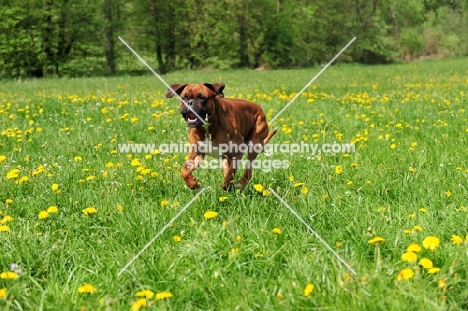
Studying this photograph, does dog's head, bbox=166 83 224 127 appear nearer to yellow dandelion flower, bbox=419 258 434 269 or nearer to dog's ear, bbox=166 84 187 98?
dog's ear, bbox=166 84 187 98

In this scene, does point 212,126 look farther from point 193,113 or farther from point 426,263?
point 426,263

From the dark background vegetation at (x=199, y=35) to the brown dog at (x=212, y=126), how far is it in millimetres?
31702

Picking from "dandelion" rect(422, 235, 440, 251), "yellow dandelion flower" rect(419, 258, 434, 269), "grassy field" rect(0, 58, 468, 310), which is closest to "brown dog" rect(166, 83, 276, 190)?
"grassy field" rect(0, 58, 468, 310)

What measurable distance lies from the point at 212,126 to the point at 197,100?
1.25 feet

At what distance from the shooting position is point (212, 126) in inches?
176

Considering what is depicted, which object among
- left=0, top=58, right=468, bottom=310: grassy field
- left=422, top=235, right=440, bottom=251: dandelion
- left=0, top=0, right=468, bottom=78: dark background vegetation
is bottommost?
left=0, top=58, right=468, bottom=310: grassy field

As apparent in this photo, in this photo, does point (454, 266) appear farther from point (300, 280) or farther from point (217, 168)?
point (217, 168)

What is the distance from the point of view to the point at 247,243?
294 centimetres

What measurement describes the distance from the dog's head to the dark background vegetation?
3177 centimetres

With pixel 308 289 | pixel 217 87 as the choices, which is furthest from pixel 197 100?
pixel 308 289

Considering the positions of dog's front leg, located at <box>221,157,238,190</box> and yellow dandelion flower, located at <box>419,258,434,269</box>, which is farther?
dog's front leg, located at <box>221,157,238,190</box>

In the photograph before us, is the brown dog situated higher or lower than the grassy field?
higher

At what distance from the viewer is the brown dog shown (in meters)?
4.16

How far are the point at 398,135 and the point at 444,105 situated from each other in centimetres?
330
